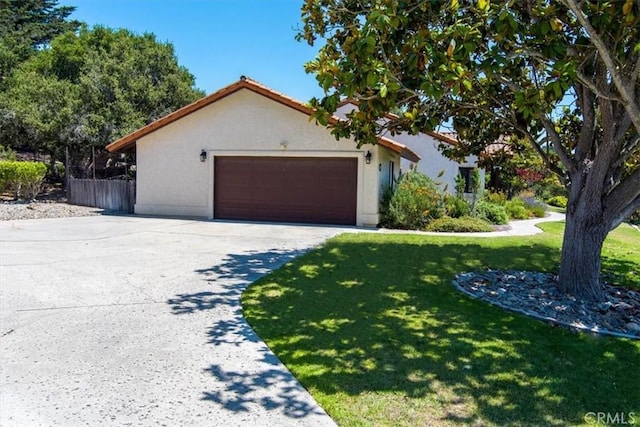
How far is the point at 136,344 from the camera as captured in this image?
4664 millimetres

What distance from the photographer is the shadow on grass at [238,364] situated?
3586 millimetres

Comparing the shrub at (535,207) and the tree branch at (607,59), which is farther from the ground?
the tree branch at (607,59)

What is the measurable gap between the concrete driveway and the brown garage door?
635cm

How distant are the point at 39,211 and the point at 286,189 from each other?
9096 mm

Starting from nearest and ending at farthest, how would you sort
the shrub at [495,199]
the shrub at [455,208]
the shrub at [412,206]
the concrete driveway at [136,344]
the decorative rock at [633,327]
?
the concrete driveway at [136,344]
the decorative rock at [633,327]
the shrub at [412,206]
the shrub at [455,208]
the shrub at [495,199]

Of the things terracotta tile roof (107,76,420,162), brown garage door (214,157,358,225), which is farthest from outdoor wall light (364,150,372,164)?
terracotta tile roof (107,76,420,162)

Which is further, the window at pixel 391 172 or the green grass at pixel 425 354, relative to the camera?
the window at pixel 391 172

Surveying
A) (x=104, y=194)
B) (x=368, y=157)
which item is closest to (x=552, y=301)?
(x=368, y=157)

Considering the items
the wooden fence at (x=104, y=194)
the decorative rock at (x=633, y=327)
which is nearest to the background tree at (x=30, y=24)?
the wooden fence at (x=104, y=194)

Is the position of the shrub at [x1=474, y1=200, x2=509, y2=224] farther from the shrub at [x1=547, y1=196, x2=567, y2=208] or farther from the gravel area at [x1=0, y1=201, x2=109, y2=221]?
the shrub at [x1=547, y1=196, x2=567, y2=208]

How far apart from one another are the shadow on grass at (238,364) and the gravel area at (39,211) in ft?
37.1

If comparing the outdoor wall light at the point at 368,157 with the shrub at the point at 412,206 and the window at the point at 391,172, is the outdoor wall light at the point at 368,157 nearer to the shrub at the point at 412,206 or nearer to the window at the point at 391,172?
→ the shrub at the point at 412,206

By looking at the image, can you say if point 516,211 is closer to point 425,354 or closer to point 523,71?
point 523,71

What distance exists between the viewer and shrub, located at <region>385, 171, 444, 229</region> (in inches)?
601
